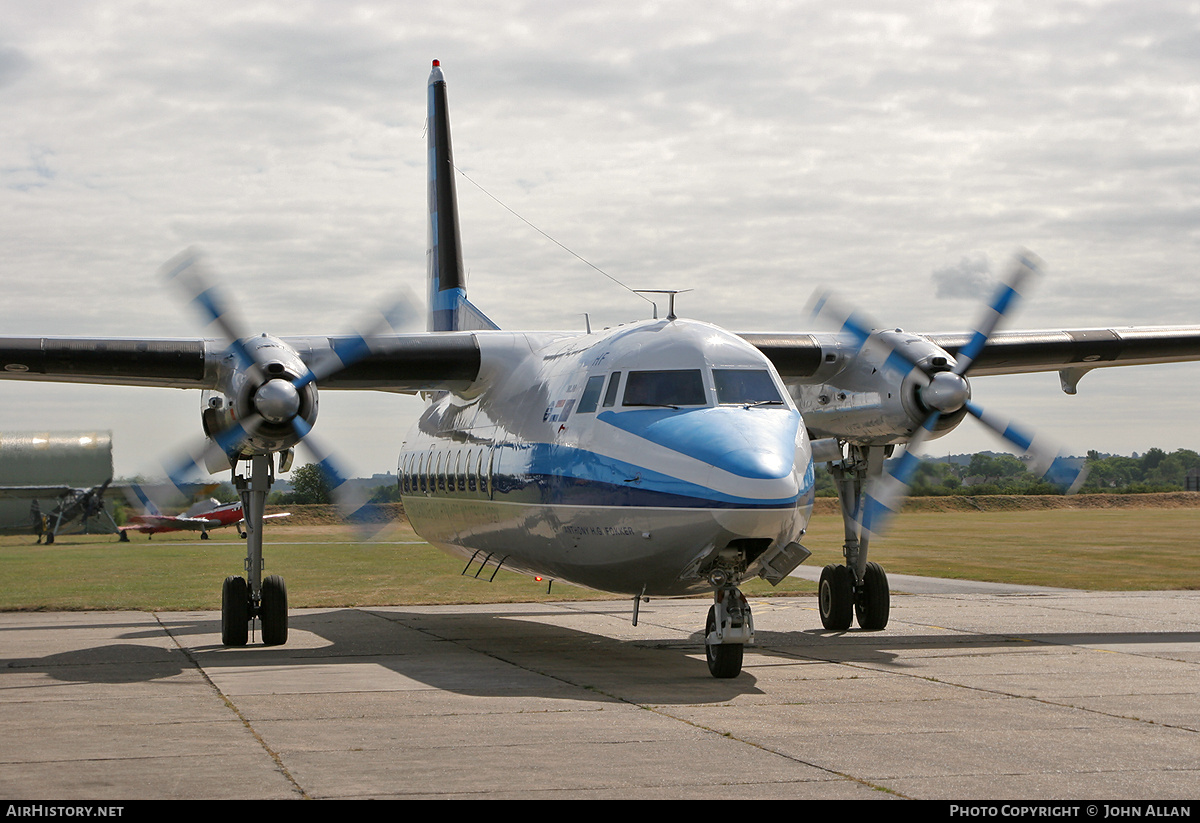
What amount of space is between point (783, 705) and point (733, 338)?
14.1ft

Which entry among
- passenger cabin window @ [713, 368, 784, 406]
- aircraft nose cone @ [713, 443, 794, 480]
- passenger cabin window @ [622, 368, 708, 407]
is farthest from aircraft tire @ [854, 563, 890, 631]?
aircraft nose cone @ [713, 443, 794, 480]

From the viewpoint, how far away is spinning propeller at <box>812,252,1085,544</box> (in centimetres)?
1614

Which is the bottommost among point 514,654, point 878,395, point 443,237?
point 514,654

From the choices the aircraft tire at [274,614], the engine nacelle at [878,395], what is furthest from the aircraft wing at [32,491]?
the engine nacelle at [878,395]

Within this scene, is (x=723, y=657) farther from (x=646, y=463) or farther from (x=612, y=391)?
(x=612, y=391)

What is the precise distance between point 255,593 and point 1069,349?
41.1ft

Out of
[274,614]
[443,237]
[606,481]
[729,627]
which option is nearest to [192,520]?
[443,237]

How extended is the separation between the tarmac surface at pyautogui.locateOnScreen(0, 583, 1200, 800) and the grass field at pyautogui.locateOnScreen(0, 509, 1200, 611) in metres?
3.84

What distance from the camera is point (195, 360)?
52.9 ft

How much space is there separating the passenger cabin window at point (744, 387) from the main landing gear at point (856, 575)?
17.6 ft

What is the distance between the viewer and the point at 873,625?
1780 cm

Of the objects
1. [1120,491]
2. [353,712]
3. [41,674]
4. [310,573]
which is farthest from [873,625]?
[1120,491]

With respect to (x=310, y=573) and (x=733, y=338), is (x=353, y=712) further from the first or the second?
(x=310, y=573)

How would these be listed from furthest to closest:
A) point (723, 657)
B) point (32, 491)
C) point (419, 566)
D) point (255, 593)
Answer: point (32, 491) < point (419, 566) < point (255, 593) < point (723, 657)
